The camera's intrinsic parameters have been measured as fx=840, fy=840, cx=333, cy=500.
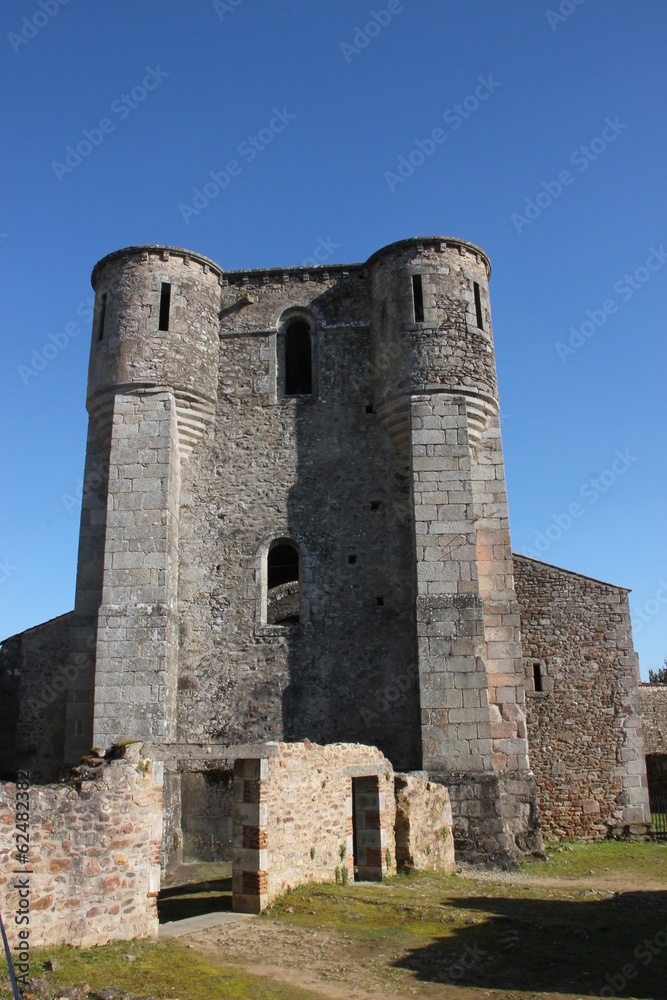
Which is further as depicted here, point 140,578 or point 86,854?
point 140,578

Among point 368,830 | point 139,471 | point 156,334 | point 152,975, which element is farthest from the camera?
point 156,334

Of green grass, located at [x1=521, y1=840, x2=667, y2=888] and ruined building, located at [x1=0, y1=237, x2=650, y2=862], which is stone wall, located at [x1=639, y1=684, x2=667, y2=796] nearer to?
green grass, located at [x1=521, y1=840, x2=667, y2=888]

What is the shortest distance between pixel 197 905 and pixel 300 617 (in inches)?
222

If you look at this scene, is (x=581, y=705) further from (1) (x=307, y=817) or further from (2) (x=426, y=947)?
(2) (x=426, y=947)

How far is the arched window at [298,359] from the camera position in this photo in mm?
16703

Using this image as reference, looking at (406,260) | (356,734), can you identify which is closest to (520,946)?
(356,734)

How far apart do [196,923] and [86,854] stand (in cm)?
184

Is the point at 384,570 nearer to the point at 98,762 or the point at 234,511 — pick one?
the point at 234,511

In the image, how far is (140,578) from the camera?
44.2ft

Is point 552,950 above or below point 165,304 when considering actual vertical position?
below

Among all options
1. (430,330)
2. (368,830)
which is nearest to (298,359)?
(430,330)

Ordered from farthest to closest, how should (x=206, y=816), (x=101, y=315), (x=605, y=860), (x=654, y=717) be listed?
(x=654, y=717) < (x=101, y=315) < (x=605, y=860) < (x=206, y=816)

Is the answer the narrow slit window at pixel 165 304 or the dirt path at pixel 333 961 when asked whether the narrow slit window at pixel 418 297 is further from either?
the dirt path at pixel 333 961

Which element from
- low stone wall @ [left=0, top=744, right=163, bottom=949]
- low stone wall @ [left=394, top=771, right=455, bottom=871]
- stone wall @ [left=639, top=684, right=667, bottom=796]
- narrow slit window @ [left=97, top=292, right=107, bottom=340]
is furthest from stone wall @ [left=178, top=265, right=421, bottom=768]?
stone wall @ [left=639, top=684, right=667, bottom=796]
